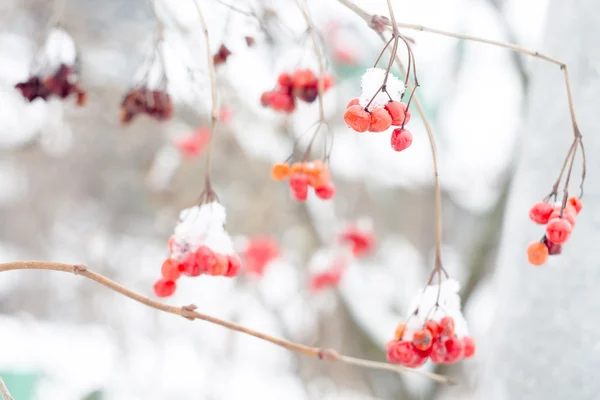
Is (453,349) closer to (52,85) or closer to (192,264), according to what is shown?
(192,264)

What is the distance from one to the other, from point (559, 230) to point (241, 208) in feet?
11.1

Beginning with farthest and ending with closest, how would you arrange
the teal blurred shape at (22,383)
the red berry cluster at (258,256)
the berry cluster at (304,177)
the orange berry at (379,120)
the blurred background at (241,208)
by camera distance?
1. the teal blurred shape at (22,383)
2. the blurred background at (241,208)
3. the red berry cluster at (258,256)
4. the berry cluster at (304,177)
5. the orange berry at (379,120)

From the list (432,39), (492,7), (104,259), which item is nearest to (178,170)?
(104,259)

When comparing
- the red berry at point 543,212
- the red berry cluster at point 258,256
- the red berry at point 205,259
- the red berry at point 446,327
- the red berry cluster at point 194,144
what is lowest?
the red berry at point 205,259

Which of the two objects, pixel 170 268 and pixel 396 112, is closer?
pixel 396 112

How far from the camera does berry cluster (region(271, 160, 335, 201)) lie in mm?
847

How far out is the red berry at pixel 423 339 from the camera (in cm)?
72

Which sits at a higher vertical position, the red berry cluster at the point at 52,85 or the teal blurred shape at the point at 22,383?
the red berry cluster at the point at 52,85

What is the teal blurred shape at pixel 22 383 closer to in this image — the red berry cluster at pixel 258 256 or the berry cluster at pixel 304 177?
the red berry cluster at pixel 258 256

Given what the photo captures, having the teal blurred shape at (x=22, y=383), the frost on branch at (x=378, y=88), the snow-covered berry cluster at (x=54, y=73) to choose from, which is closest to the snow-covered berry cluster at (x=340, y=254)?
the snow-covered berry cluster at (x=54, y=73)

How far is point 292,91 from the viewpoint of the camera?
100cm

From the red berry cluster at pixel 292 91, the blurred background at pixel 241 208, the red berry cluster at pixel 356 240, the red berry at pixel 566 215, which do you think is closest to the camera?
the red berry at pixel 566 215

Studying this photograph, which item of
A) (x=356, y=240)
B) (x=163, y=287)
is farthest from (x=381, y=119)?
(x=356, y=240)

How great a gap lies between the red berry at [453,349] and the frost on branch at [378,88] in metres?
A: 0.31
